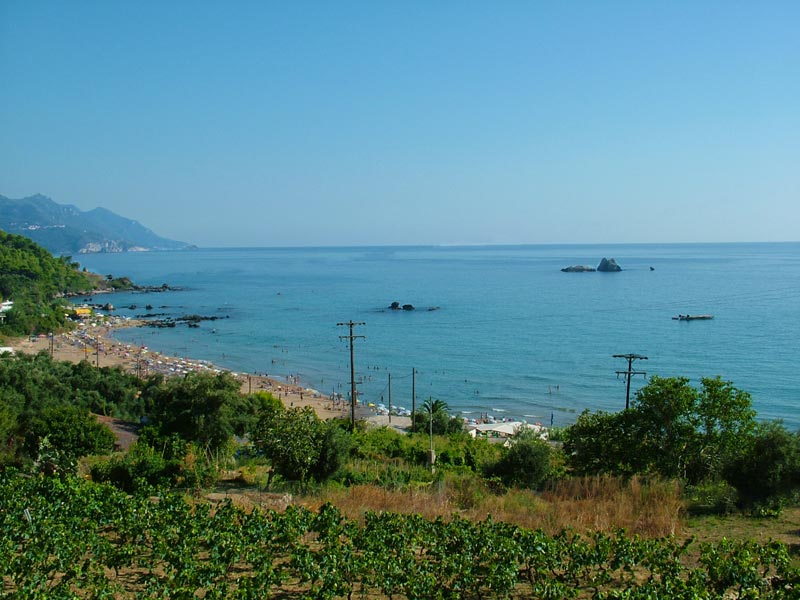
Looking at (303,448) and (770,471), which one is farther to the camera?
(303,448)

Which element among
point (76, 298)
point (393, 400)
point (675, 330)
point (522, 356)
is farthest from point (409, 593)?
point (76, 298)

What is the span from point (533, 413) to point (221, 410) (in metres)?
21.5

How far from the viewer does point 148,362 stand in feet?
166

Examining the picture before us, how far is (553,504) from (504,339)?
159 feet

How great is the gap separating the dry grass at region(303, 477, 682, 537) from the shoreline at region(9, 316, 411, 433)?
17.4 m

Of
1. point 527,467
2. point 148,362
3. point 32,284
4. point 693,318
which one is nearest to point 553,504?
point 527,467

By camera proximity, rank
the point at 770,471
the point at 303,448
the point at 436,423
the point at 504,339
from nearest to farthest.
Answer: the point at 770,471 → the point at 303,448 → the point at 436,423 → the point at 504,339

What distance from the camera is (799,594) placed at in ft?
23.3

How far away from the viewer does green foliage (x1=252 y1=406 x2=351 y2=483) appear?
14.0 m

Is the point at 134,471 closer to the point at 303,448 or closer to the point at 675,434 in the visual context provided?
the point at 303,448

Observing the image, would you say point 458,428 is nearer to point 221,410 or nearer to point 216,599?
point 221,410

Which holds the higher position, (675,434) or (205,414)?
(675,434)

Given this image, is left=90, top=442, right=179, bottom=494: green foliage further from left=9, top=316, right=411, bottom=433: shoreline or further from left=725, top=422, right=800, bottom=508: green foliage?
left=9, top=316, right=411, bottom=433: shoreline

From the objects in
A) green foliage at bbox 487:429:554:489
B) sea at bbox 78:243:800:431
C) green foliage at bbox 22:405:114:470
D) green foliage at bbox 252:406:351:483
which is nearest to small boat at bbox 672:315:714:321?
sea at bbox 78:243:800:431
